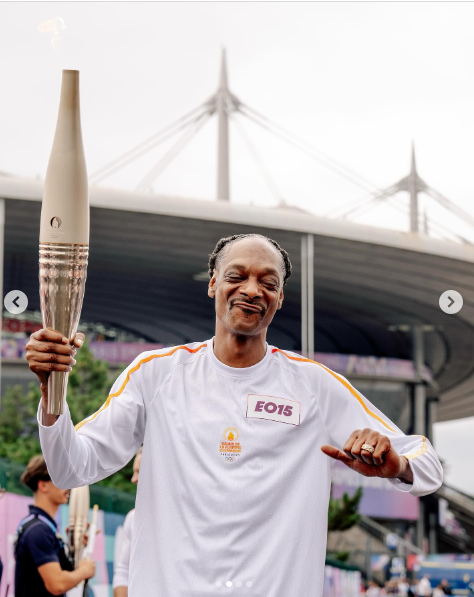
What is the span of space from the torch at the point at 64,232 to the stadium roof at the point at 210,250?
12788 millimetres

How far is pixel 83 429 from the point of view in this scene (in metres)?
2.61

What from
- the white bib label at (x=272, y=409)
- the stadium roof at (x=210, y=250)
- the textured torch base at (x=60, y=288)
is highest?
the stadium roof at (x=210, y=250)

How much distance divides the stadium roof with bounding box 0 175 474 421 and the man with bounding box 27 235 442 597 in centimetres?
1247

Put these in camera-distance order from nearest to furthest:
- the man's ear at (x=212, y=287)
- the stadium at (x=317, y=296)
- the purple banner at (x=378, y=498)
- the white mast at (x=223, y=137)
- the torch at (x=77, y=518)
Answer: the man's ear at (x=212, y=287) → the torch at (x=77, y=518) → the stadium at (x=317, y=296) → the purple banner at (x=378, y=498) → the white mast at (x=223, y=137)

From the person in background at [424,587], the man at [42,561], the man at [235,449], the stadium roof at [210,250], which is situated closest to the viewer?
the man at [235,449]

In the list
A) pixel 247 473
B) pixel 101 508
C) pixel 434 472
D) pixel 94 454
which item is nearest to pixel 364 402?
pixel 434 472

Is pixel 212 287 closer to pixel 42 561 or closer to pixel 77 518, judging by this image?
pixel 42 561

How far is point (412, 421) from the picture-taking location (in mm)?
30156

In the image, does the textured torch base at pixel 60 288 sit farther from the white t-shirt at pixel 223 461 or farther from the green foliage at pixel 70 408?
the green foliage at pixel 70 408

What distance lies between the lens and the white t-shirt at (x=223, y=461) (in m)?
2.48

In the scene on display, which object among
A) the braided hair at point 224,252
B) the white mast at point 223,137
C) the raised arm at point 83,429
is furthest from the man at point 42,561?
the white mast at point 223,137

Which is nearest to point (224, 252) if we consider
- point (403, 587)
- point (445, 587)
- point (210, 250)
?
point (210, 250)

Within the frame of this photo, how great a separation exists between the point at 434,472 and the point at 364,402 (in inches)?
12.6

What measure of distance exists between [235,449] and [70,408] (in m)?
15.2
